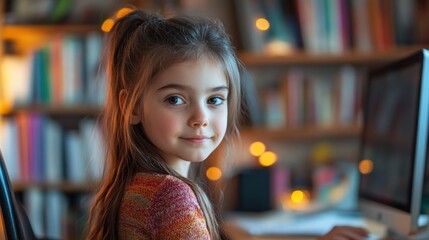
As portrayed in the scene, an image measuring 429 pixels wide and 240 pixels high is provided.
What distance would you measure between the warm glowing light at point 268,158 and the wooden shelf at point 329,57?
383 millimetres

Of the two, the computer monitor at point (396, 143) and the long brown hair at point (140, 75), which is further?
the computer monitor at point (396, 143)

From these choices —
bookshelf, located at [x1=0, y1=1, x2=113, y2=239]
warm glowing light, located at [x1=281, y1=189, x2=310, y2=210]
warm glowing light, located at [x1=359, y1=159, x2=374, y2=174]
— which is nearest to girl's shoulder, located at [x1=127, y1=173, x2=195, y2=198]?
warm glowing light, located at [x1=359, y1=159, x2=374, y2=174]

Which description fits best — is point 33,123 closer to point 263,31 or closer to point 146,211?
point 263,31

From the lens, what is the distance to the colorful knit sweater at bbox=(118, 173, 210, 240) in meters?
0.92

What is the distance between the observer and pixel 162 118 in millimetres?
1015

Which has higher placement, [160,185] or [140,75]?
[140,75]

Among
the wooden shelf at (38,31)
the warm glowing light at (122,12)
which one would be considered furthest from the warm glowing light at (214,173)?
the warm glowing light at (122,12)

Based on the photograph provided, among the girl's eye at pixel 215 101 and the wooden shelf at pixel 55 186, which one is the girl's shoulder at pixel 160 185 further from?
the wooden shelf at pixel 55 186

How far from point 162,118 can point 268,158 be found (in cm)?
168

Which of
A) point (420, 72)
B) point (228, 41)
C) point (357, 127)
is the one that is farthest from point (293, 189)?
point (228, 41)

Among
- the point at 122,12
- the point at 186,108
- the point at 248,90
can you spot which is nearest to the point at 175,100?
the point at 186,108

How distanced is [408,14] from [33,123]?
4.97 ft

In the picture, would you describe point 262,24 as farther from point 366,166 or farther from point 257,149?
point 366,166

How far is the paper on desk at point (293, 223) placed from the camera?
1.94m
